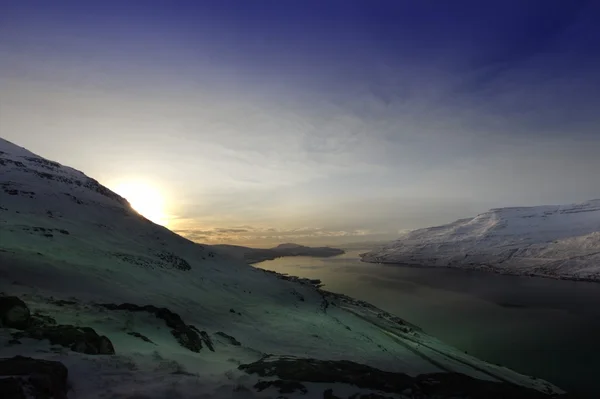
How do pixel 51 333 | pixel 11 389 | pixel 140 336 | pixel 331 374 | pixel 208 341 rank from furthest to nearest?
pixel 208 341 < pixel 140 336 < pixel 331 374 < pixel 51 333 < pixel 11 389

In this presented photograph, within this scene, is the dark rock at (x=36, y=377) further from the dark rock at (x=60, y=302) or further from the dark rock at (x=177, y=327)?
the dark rock at (x=60, y=302)

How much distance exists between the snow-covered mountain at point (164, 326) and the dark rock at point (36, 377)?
0.04m

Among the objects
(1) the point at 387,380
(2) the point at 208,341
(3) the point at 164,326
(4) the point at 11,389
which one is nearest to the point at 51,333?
(4) the point at 11,389

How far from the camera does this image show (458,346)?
4484 centimetres

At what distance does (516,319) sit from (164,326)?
62.3 metres

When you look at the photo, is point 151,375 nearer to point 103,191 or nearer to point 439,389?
point 439,389

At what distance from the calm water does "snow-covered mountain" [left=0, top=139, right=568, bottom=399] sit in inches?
288

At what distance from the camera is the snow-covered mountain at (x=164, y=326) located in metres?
12.4

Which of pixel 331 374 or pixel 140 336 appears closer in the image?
pixel 331 374

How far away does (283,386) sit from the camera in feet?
43.4

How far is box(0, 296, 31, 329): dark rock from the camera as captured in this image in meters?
13.7

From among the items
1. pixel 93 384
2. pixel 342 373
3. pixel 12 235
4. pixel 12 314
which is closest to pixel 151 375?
pixel 93 384

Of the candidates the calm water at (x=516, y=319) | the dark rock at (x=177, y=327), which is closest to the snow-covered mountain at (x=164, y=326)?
the dark rock at (x=177, y=327)

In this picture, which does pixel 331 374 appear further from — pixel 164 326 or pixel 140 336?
pixel 164 326
